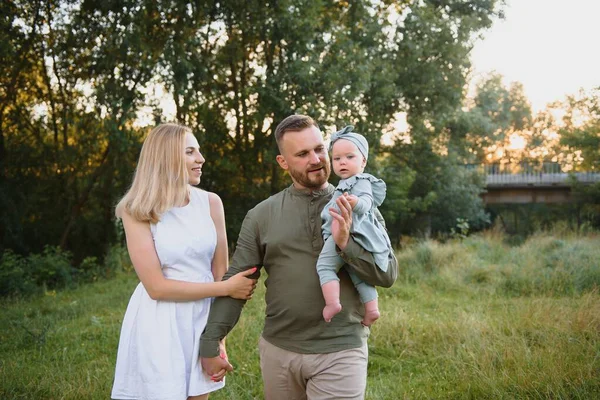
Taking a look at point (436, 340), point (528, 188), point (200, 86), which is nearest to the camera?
point (436, 340)

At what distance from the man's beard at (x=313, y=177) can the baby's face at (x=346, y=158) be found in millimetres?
116

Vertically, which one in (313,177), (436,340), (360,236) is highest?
(313,177)

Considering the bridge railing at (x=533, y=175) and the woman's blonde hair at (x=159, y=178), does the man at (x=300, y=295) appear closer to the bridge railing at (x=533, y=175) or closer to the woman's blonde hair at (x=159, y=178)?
the woman's blonde hair at (x=159, y=178)

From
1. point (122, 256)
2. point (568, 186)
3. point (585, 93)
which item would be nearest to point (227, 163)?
point (122, 256)

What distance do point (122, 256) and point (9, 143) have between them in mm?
5274

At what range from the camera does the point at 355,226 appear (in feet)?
9.09

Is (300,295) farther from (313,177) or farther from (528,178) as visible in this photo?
(528,178)

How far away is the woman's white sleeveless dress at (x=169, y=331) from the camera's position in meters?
2.90

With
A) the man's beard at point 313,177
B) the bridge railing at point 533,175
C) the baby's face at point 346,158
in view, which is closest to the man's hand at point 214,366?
the man's beard at point 313,177

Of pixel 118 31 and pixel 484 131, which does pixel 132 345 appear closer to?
pixel 118 31

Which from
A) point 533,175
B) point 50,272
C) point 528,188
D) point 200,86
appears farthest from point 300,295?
point 533,175

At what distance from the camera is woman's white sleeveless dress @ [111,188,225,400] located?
9.51 ft

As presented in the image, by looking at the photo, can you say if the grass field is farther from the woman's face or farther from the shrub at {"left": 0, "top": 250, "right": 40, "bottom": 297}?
the woman's face

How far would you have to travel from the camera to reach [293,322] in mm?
2848
